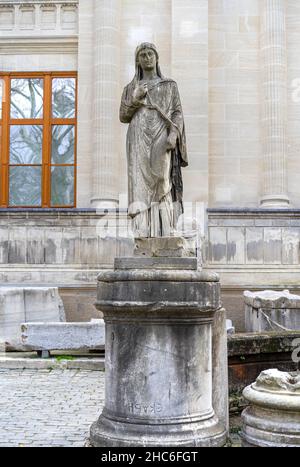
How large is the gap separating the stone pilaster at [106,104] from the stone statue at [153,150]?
33.0ft

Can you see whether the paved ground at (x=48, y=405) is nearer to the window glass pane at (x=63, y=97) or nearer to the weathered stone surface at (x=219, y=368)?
the weathered stone surface at (x=219, y=368)

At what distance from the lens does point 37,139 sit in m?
17.6

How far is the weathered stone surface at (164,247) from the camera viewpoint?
516 centimetres

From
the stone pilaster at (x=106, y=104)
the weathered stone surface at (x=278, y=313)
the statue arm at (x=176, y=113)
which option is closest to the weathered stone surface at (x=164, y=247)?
the statue arm at (x=176, y=113)

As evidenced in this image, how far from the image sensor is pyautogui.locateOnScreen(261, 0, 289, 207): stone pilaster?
16.1 metres

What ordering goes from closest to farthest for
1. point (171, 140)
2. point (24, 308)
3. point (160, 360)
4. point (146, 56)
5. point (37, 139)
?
1. point (160, 360)
2. point (171, 140)
3. point (146, 56)
4. point (24, 308)
5. point (37, 139)

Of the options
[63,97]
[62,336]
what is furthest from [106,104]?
[62,336]

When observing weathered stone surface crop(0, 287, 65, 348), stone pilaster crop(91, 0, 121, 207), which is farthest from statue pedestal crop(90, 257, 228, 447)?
stone pilaster crop(91, 0, 121, 207)

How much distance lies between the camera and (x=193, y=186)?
15891 millimetres

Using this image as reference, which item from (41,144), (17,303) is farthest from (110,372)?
(41,144)

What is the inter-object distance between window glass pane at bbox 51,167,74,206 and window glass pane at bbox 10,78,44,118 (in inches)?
74.3

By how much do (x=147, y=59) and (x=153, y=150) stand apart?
37.5 inches

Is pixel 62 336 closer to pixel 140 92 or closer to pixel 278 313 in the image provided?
pixel 278 313

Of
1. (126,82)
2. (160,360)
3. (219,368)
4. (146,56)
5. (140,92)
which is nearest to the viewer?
(160,360)
